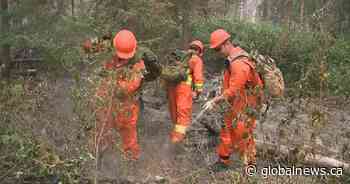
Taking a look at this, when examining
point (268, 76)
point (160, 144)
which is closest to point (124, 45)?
point (268, 76)

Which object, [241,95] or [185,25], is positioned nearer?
[241,95]

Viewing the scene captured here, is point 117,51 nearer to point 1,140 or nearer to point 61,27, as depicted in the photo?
point 1,140

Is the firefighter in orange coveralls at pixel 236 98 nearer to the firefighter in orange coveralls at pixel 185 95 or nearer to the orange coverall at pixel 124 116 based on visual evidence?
the firefighter in orange coveralls at pixel 185 95

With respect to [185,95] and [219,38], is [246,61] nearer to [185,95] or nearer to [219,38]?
[219,38]

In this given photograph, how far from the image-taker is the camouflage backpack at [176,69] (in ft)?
26.8

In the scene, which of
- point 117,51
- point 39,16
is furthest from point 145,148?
point 39,16

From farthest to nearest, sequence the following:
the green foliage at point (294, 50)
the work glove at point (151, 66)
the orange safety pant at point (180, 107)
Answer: the green foliage at point (294, 50)
the orange safety pant at point (180, 107)
the work glove at point (151, 66)

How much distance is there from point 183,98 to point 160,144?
97 centimetres

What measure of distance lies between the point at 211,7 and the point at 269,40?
3.32m

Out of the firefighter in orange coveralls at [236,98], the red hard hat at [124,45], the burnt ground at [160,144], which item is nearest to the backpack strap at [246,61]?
the firefighter in orange coveralls at [236,98]

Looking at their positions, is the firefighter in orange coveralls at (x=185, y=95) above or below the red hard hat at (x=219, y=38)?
below

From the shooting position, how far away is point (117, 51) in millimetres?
6816

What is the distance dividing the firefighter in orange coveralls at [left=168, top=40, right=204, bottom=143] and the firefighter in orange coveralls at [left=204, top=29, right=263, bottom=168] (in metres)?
0.88

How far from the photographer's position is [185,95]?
8.22 metres
